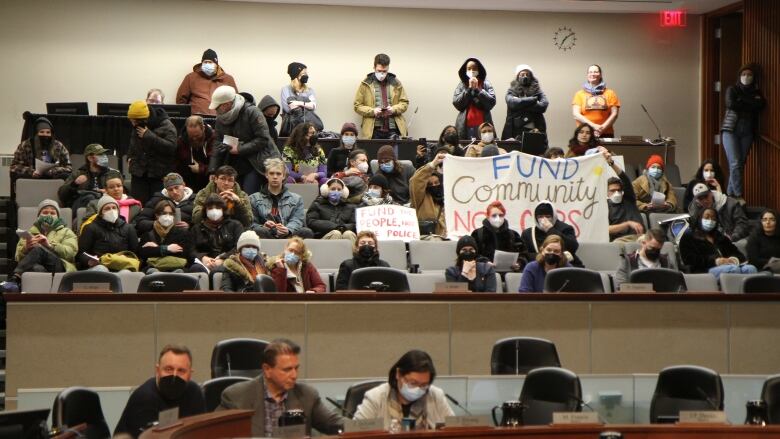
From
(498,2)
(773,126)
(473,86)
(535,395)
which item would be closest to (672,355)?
(535,395)

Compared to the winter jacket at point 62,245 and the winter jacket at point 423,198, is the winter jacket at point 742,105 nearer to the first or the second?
the winter jacket at point 423,198

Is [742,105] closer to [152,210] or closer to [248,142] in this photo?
[248,142]

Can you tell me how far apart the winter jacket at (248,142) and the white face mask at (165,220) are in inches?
73.3

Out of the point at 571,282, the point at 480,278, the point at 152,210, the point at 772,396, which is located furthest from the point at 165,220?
the point at 772,396

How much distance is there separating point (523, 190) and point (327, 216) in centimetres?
204

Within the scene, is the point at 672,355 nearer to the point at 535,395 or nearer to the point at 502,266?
the point at 502,266

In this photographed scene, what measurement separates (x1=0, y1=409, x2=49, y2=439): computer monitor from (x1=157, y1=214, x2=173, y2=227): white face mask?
20.6 feet

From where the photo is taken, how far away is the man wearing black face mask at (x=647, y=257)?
12148 mm

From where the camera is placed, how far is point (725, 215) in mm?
15078

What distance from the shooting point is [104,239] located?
39.8ft

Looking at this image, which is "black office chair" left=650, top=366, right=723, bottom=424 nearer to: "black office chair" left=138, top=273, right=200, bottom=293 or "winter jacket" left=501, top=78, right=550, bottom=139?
"black office chair" left=138, top=273, right=200, bottom=293

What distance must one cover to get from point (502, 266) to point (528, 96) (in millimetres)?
5504

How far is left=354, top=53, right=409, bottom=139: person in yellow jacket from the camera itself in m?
17.6

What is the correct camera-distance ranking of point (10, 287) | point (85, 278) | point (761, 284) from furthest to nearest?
point (761, 284) < point (10, 287) < point (85, 278)
